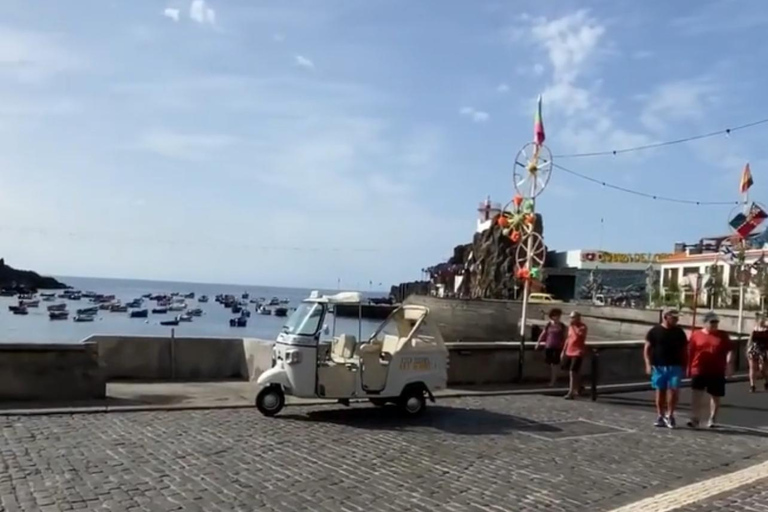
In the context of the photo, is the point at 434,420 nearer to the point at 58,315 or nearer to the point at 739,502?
the point at 739,502

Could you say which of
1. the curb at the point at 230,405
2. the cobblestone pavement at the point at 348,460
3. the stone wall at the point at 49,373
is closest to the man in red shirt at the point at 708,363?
the cobblestone pavement at the point at 348,460

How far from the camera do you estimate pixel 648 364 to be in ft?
44.1

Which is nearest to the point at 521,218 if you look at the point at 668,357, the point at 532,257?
the point at 532,257

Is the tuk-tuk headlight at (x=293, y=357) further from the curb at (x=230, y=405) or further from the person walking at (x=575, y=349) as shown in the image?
the person walking at (x=575, y=349)

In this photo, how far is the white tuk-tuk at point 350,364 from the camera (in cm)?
1302

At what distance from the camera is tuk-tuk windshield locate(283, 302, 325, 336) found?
13328 millimetres

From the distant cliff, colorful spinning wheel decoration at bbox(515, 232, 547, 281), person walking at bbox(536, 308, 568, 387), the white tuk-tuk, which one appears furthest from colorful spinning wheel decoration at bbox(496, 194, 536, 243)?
the distant cliff

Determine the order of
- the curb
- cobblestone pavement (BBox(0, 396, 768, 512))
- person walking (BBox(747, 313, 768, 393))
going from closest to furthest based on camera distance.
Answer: cobblestone pavement (BBox(0, 396, 768, 512)) < the curb < person walking (BBox(747, 313, 768, 393))

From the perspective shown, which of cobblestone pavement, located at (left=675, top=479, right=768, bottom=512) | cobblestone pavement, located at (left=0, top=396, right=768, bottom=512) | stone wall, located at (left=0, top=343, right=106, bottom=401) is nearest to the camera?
cobblestone pavement, located at (left=0, top=396, right=768, bottom=512)

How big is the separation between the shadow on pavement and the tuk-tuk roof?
1.69 meters

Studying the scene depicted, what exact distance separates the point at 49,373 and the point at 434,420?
6.13m

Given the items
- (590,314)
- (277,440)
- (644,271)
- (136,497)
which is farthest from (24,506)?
(644,271)

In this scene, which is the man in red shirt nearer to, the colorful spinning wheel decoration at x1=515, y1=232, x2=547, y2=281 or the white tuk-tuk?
the white tuk-tuk

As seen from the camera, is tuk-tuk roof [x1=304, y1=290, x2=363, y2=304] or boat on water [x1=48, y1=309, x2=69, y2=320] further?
boat on water [x1=48, y1=309, x2=69, y2=320]
